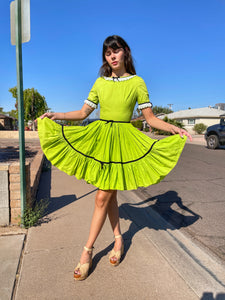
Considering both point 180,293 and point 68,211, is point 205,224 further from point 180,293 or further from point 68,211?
point 68,211

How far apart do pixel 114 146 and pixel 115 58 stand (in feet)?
2.64

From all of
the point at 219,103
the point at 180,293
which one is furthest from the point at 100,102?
the point at 219,103

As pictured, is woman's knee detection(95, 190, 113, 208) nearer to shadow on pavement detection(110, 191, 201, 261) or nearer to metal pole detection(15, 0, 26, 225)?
shadow on pavement detection(110, 191, 201, 261)

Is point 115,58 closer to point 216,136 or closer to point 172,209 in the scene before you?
point 172,209

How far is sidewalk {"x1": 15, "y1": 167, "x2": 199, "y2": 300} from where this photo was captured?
1931 millimetres

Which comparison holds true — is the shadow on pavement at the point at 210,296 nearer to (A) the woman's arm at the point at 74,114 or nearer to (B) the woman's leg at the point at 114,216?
(B) the woman's leg at the point at 114,216

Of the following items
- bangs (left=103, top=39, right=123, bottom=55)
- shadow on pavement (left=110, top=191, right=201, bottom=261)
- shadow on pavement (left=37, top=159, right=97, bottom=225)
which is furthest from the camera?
shadow on pavement (left=37, top=159, right=97, bottom=225)

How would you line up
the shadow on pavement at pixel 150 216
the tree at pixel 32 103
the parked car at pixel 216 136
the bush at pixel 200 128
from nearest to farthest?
the shadow on pavement at pixel 150 216 → the parked car at pixel 216 136 → the bush at pixel 200 128 → the tree at pixel 32 103

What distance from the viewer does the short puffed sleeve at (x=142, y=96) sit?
7.18 ft

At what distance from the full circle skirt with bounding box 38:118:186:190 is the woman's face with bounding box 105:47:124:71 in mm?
535

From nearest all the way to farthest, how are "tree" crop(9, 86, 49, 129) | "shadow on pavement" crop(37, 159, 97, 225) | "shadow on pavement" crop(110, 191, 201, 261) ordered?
"shadow on pavement" crop(110, 191, 201, 261)
"shadow on pavement" crop(37, 159, 97, 225)
"tree" crop(9, 86, 49, 129)

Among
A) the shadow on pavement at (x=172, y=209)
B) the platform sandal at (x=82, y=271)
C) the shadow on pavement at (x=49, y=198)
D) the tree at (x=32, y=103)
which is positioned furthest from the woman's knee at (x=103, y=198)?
the tree at (x=32, y=103)

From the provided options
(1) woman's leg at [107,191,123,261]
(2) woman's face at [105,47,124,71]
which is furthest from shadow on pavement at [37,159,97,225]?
(2) woman's face at [105,47,124,71]

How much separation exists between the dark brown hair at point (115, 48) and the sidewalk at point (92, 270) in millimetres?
1826
